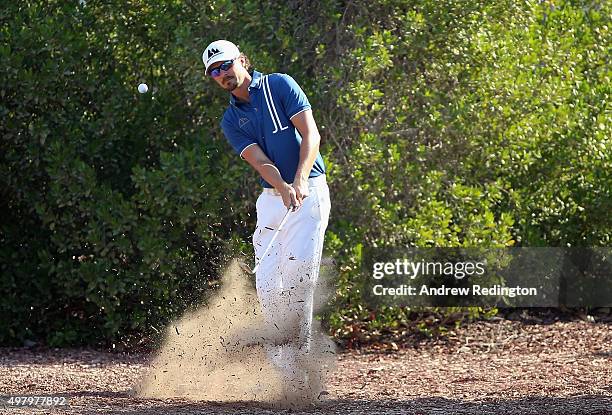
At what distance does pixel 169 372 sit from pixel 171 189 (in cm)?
156

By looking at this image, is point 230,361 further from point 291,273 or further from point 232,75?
point 232,75

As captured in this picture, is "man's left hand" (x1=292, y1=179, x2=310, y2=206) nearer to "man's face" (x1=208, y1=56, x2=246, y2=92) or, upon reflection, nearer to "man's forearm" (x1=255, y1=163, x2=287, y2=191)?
"man's forearm" (x1=255, y1=163, x2=287, y2=191)

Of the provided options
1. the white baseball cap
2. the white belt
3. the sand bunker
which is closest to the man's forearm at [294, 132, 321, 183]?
the white belt

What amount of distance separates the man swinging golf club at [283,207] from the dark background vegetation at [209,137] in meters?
1.83

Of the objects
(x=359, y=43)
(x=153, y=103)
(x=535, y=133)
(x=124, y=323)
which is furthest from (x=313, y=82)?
(x=124, y=323)

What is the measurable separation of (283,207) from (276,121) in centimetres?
45

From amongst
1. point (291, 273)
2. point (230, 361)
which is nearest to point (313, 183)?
point (291, 273)

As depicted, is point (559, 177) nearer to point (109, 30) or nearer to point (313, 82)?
point (313, 82)

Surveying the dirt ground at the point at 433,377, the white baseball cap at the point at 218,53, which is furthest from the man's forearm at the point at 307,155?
the dirt ground at the point at 433,377

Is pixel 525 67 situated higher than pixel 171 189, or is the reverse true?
pixel 525 67

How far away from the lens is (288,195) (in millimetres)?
5578

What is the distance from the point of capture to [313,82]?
795 centimetres

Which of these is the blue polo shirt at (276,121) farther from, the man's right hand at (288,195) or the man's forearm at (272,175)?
the man's right hand at (288,195)

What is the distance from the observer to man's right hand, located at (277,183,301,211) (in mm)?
5566
